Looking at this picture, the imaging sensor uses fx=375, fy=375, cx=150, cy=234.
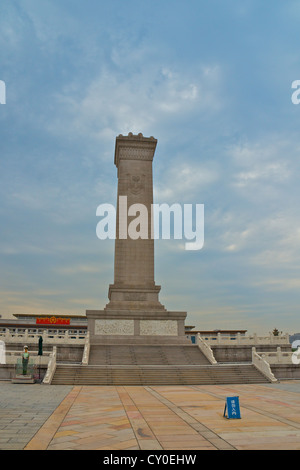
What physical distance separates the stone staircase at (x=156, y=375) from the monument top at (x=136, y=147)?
26.3 meters

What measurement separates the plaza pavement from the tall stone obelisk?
62.2 feet

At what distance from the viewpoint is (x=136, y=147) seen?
44219mm

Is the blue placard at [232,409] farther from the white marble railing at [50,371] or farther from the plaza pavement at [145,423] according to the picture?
the white marble railing at [50,371]

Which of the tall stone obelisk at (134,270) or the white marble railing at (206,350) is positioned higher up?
the tall stone obelisk at (134,270)

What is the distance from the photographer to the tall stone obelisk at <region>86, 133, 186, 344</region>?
117 ft

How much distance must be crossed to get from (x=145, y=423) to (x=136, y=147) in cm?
3729

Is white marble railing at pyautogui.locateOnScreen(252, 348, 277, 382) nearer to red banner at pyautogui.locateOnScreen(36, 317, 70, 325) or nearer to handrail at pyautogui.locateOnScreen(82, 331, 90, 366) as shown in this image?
handrail at pyautogui.locateOnScreen(82, 331, 90, 366)

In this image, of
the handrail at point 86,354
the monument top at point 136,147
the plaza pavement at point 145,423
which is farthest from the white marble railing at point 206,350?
the monument top at point 136,147

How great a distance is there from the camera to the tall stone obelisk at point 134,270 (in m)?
35.8

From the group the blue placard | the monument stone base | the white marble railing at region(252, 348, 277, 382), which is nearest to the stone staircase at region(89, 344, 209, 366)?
the monument stone base

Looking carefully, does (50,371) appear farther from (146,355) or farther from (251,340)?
(251,340)

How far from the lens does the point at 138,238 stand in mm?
41156
